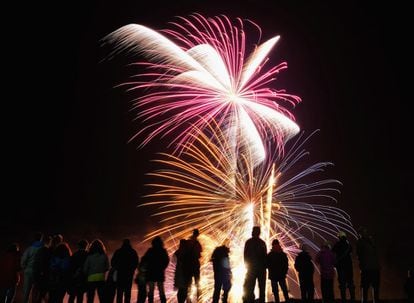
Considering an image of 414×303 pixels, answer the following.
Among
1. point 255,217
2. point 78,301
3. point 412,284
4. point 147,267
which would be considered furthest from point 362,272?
point 255,217

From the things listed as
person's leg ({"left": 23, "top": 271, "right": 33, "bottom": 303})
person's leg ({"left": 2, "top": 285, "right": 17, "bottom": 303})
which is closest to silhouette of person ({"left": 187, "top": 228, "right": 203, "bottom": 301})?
person's leg ({"left": 23, "top": 271, "right": 33, "bottom": 303})

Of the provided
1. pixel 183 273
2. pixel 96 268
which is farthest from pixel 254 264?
pixel 96 268

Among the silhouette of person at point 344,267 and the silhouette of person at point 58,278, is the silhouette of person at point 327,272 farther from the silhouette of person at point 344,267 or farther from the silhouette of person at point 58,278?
the silhouette of person at point 58,278

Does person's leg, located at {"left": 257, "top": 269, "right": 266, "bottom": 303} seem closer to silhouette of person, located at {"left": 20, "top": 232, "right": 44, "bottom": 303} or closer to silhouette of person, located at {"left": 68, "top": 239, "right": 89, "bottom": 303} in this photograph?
silhouette of person, located at {"left": 68, "top": 239, "right": 89, "bottom": 303}

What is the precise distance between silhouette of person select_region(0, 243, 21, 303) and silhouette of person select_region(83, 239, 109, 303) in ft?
7.38

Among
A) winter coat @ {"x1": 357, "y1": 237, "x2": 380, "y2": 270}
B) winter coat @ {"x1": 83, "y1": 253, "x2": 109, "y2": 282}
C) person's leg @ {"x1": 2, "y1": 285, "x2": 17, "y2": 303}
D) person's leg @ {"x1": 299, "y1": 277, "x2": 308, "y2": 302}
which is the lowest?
person's leg @ {"x1": 2, "y1": 285, "x2": 17, "y2": 303}

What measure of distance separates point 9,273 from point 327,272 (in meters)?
8.83

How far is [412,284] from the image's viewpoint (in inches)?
562

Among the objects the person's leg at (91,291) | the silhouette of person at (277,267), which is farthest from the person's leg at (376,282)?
the person's leg at (91,291)

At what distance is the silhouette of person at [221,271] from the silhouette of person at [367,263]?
12.1 ft

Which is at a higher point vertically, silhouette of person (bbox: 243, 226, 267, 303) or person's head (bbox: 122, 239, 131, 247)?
person's head (bbox: 122, 239, 131, 247)

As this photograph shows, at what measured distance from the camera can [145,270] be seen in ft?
39.3

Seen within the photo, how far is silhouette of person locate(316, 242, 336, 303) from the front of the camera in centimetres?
1275

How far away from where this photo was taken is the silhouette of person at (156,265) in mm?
11984
